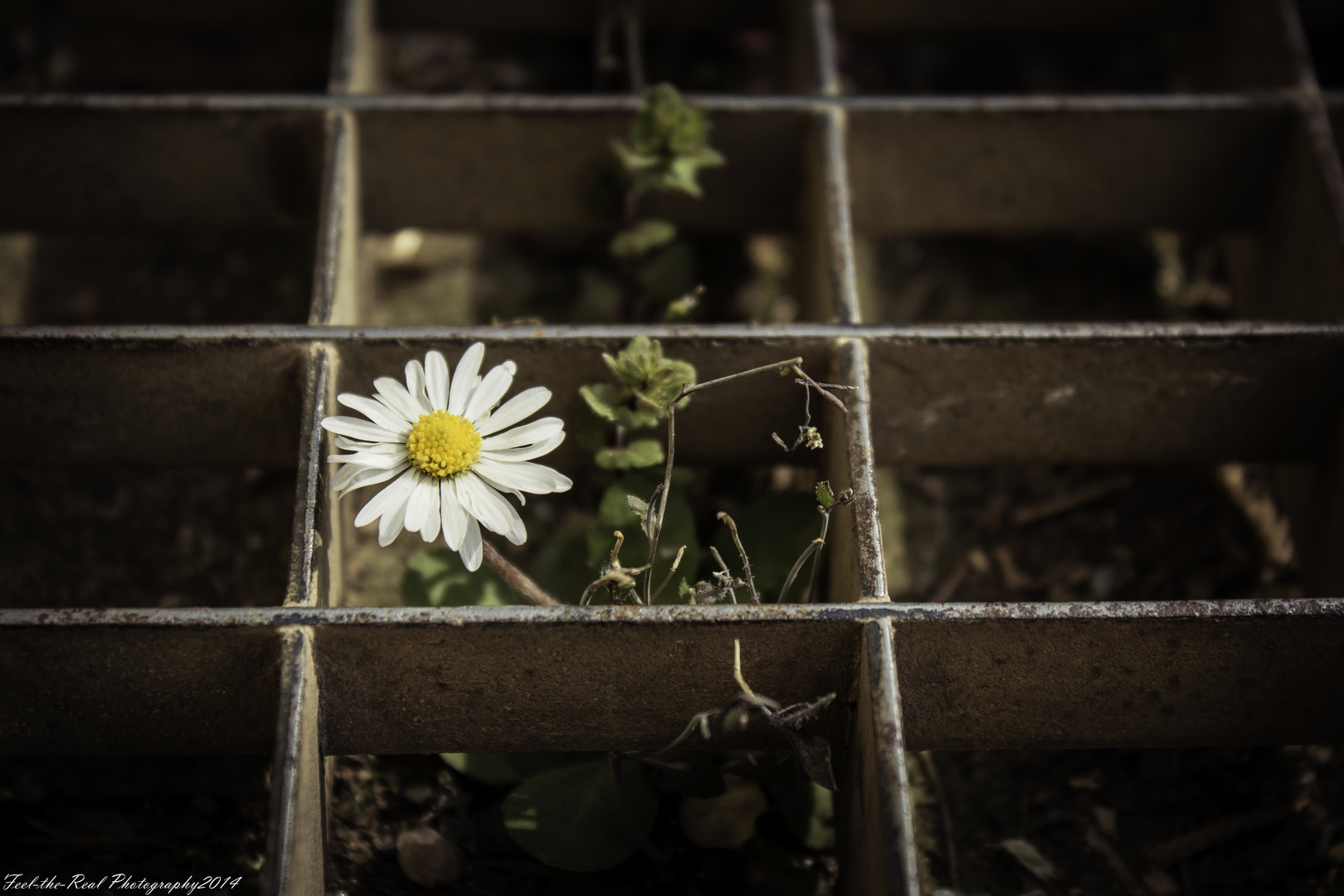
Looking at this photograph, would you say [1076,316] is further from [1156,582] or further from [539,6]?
[539,6]

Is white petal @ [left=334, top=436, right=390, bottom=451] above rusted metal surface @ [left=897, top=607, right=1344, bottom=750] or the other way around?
above

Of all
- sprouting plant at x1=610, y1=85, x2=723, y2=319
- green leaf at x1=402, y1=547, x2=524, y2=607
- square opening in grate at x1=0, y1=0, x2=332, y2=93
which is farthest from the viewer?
square opening in grate at x1=0, y1=0, x2=332, y2=93

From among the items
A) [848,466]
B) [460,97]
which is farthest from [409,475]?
[460,97]

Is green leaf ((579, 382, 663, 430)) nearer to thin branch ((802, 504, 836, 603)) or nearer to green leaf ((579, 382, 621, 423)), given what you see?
green leaf ((579, 382, 621, 423))

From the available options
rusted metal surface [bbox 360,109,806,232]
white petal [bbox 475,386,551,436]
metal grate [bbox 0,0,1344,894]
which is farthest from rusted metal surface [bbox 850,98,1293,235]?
white petal [bbox 475,386,551,436]

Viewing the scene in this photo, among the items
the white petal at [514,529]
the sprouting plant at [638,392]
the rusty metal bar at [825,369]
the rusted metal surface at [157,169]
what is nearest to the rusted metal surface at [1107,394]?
the rusty metal bar at [825,369]
